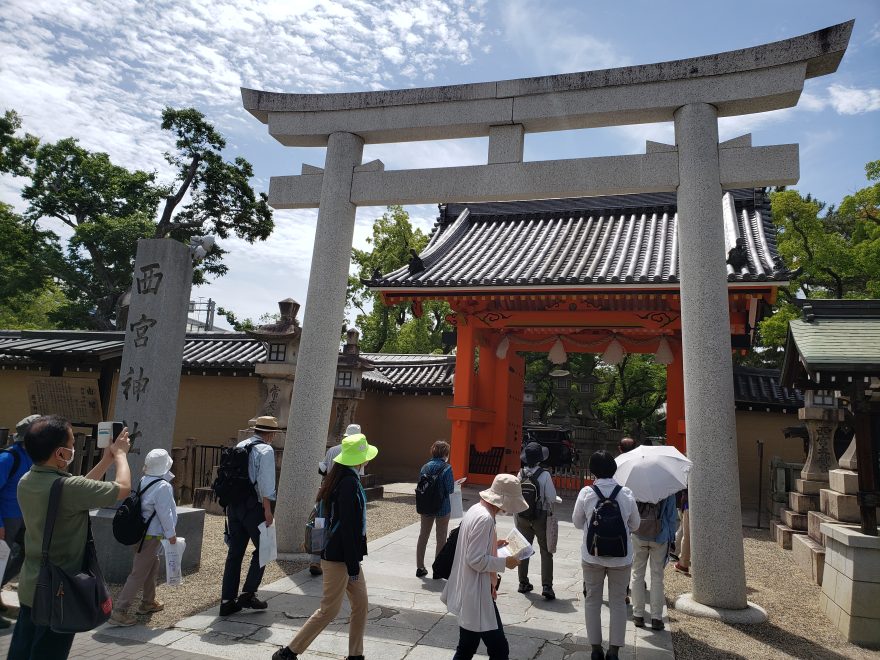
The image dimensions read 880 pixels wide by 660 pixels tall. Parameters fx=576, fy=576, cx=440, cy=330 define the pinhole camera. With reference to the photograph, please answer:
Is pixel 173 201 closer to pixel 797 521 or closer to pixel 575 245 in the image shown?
pixel 575 245

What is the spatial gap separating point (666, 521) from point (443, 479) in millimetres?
2460

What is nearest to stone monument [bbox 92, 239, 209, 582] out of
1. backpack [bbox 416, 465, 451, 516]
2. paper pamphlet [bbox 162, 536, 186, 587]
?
paper pamphlet [bbox 162, 536, 186, 587]

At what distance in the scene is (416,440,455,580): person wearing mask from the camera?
6.66 metres

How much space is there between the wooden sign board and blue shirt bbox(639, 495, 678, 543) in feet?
37.1

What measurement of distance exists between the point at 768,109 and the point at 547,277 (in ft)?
20.3

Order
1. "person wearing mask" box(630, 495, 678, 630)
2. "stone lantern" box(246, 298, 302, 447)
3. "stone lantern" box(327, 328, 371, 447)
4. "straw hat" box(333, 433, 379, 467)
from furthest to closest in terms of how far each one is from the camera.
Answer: "stone lantern" box(327, 328, 371, 447) < "stone lantern" box(246, 298, 302, 447) < "person wearing mask" box(630, 495, 678, 630) < "straw hat" box(333, 433, 379, 467)

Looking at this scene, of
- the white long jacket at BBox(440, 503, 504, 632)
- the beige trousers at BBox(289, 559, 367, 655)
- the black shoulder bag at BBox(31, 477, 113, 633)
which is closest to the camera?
the black shoulder bag at BBox(31, 477, 113, 633)

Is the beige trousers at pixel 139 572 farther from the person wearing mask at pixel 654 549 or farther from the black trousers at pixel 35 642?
the person wearing mask at pixel 654 549

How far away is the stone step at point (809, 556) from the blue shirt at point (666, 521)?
338cm

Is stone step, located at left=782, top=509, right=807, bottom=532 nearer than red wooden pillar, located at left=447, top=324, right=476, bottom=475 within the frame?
Yes

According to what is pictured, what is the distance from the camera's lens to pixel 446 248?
15.9m

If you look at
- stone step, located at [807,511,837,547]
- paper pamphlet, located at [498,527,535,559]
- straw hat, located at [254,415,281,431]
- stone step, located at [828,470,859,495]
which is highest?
straw hat, located at [254,415,281,431]

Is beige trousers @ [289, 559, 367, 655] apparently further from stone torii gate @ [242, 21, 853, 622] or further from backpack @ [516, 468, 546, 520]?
stone torii gate @ [242, 21, 853, 622]


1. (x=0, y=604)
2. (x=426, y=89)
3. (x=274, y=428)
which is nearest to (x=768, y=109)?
(x=426, y=89)
